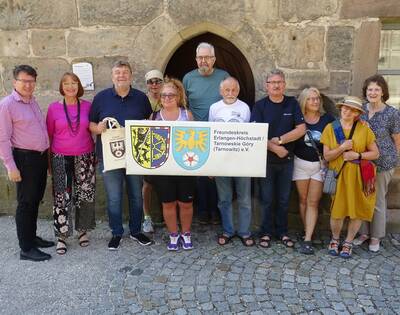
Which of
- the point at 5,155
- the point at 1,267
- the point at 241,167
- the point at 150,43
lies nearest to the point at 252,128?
the point at 241,167

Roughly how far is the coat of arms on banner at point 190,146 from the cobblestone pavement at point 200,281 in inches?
35.6

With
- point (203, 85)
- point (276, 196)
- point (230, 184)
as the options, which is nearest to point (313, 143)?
point (276, 196)

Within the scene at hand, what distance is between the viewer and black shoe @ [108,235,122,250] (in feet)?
14.1

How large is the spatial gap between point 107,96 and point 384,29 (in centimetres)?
291

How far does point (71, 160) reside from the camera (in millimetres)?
4145

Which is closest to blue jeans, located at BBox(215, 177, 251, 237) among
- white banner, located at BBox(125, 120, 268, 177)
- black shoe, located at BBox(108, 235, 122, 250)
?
white banner, located at BBox(125, 120, 268, 177)

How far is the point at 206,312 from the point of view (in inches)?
127

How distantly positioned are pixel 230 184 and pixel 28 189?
191 centimetres

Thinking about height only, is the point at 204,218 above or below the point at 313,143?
below

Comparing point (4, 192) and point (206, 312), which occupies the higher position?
point (4, 192)

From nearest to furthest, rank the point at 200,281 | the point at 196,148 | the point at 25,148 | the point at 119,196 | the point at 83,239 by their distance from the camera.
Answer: the point at 200,281 < the point at 25,148 < the point at 196,148 < the point at 119,196 < the point at 83,239

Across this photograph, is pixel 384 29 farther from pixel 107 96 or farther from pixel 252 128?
pixel 107 96

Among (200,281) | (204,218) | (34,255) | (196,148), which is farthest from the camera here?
(204,218)

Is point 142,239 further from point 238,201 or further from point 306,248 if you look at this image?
point 306,248
